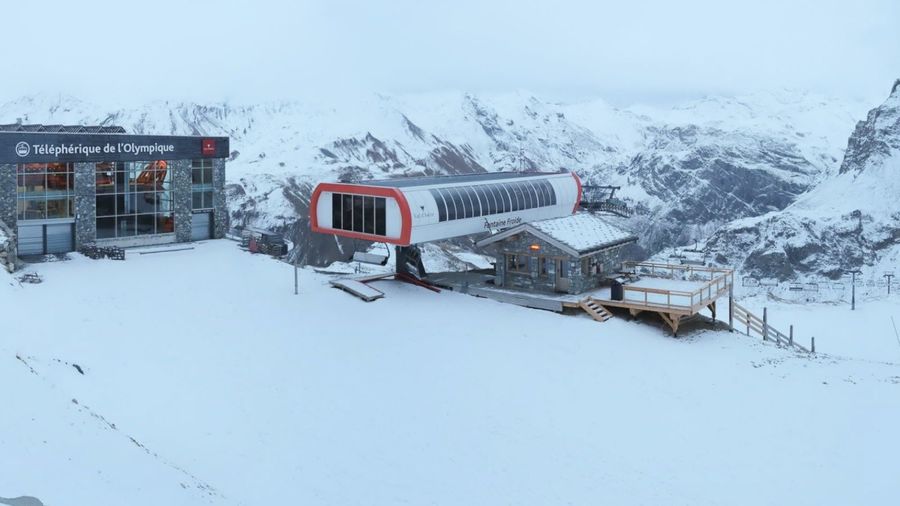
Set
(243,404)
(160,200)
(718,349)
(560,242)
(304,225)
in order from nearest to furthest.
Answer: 1. (243,404)
2. (718,349)
3. (560,242)
4. (160,200)
5. (304,225)

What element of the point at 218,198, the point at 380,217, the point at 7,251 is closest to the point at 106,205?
the point at 218,198

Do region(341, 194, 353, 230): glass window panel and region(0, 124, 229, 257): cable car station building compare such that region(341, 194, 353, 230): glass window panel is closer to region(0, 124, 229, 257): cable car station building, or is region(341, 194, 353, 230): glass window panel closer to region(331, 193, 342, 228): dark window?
region(331, 193, 342, 228): dark window

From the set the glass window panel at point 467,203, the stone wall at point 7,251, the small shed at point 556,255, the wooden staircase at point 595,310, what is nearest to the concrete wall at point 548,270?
the small shed at point 556,255

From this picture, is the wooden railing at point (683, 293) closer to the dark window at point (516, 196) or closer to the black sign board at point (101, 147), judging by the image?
the dark window at point (516, 196)

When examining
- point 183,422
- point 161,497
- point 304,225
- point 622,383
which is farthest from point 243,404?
point 304,225

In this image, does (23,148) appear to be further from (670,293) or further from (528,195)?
(670,293)

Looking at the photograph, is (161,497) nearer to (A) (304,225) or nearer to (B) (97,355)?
(B) (97,355)

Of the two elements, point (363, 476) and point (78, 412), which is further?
point (363, 476)
